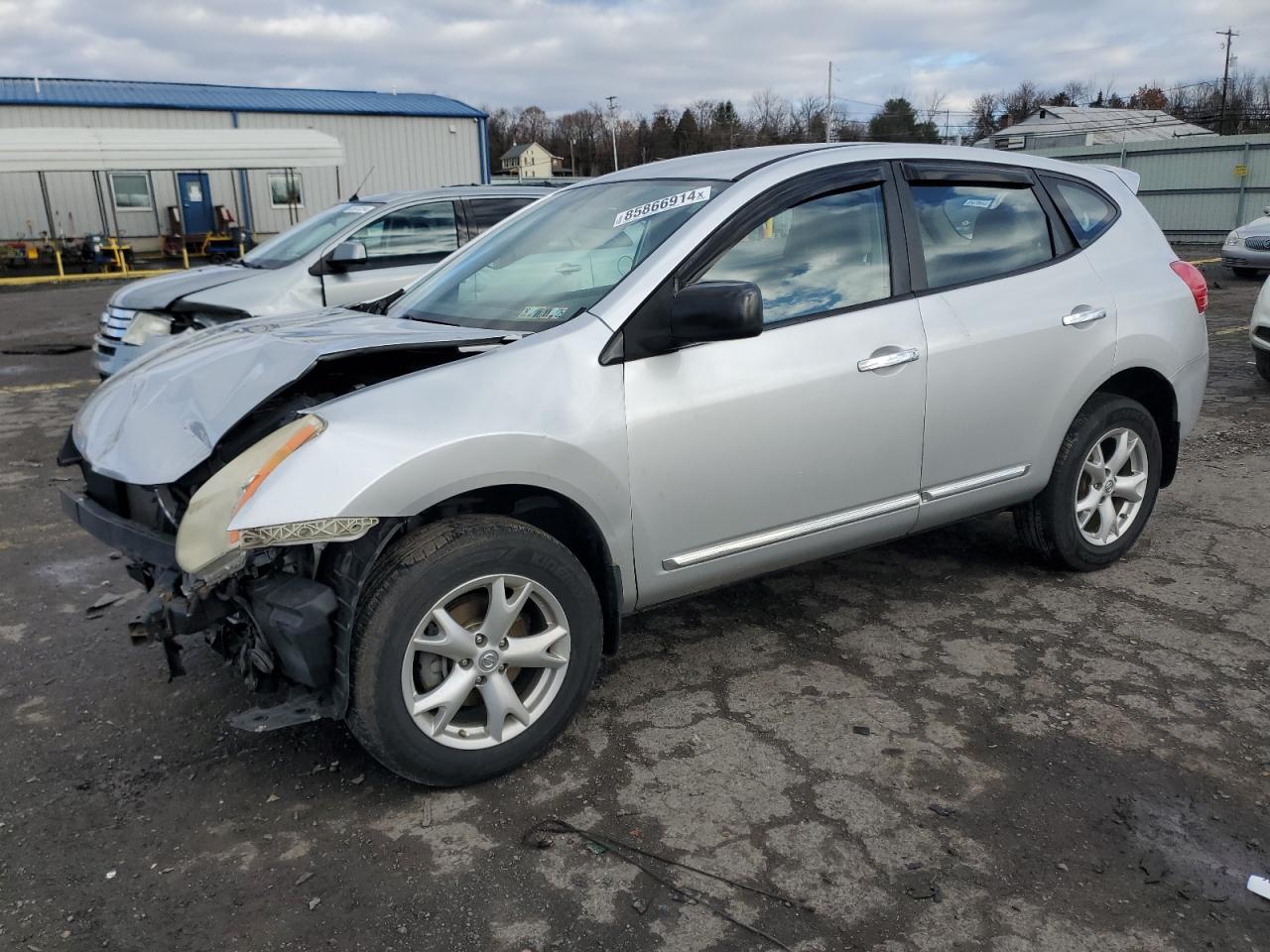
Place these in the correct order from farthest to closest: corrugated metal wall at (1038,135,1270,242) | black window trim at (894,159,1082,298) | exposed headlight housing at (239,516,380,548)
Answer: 1. corrugated metal wall at (1038,135,1270,242)
2. black window trim at (894,159,1082,298)
3. exposed headlight housing at (239,516,380,548)

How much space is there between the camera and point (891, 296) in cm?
365

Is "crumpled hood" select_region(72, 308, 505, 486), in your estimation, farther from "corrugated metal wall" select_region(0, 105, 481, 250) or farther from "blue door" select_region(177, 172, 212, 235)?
"blue door" select_region(177, 172, 212, 235)

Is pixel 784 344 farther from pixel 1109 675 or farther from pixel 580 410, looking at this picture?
pixel 1109 675

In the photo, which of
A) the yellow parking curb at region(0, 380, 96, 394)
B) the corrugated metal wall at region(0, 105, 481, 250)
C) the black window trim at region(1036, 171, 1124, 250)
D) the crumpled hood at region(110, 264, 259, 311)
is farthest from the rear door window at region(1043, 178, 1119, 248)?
the corrugated metal wall at region(0, 105, 481, 250)

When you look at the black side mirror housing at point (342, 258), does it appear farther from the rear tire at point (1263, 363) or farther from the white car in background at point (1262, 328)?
the rear tire at point (1263, 363)

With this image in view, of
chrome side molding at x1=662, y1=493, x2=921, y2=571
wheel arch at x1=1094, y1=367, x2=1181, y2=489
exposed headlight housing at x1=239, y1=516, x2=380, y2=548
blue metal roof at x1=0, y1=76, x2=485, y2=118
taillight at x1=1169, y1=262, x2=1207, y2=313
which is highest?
blue metal roof at x1=0, y1=76, x2=485, y2=118

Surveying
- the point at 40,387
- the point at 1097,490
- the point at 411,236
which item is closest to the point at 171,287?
the point at 411,236

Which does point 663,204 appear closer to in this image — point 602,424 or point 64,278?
point 602,424

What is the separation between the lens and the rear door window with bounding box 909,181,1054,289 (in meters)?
3.82

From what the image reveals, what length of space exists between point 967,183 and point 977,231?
20cm

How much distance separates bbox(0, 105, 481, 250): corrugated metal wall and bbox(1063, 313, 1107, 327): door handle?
2274 centimetres

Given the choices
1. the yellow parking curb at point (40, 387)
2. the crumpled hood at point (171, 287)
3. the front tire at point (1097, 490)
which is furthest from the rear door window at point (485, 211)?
the front tire at point (1097, 490)

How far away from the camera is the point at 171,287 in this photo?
7.94 metres

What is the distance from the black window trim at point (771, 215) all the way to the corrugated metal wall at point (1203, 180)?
21.7 m
